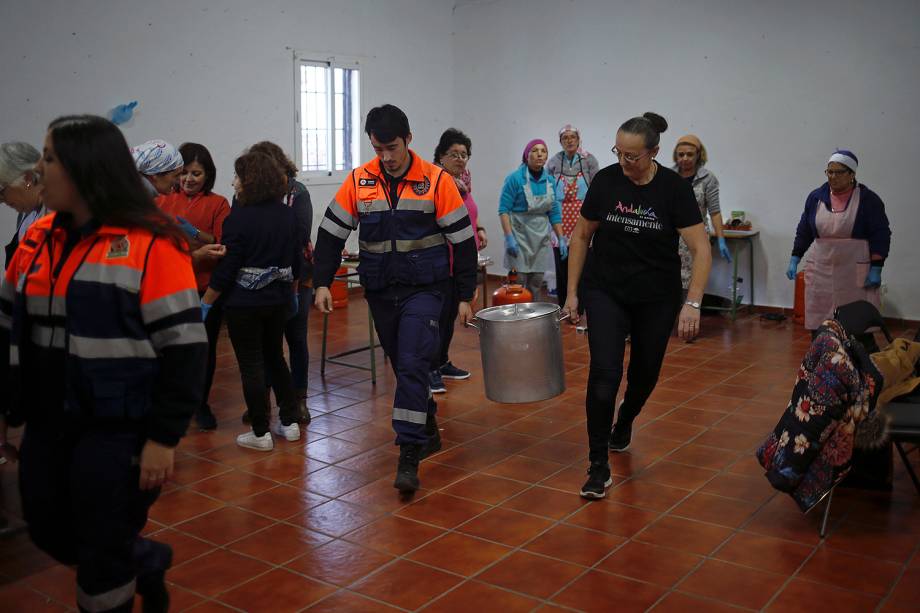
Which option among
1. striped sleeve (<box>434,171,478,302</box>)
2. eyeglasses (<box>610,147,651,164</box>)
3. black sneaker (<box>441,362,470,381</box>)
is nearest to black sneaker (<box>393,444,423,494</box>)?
striped sleeve (<box>434,171,478,302</box>)

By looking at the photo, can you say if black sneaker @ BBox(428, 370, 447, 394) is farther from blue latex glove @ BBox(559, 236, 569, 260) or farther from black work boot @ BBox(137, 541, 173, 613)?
black work boot @ BBox(137, 541, 173, 613)

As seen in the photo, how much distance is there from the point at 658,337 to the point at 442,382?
6.94ft

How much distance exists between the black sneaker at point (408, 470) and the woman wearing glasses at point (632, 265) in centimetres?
73

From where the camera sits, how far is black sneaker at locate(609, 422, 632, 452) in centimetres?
468

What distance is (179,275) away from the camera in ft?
7.66

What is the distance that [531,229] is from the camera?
24.8ft

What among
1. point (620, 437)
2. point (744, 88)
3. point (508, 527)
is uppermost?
point (744, 88)

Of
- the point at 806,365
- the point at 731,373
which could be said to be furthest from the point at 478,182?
the point at 806,365

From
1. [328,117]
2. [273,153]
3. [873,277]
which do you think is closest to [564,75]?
[328,117]

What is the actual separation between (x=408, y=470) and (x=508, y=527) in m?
0.57

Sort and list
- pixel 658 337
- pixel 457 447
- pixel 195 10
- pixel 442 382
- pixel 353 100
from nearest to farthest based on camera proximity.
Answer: pixel 658 337
pixel 457 447
pixel 442 382
pixel 195 10
pixel 353 100

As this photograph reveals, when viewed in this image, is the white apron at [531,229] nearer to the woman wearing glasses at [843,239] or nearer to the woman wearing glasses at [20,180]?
the woman wearing glasses at [843,239]

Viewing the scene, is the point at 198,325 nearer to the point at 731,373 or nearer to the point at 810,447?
the point at 810,447

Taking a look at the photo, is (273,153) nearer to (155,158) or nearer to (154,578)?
(155,158)
